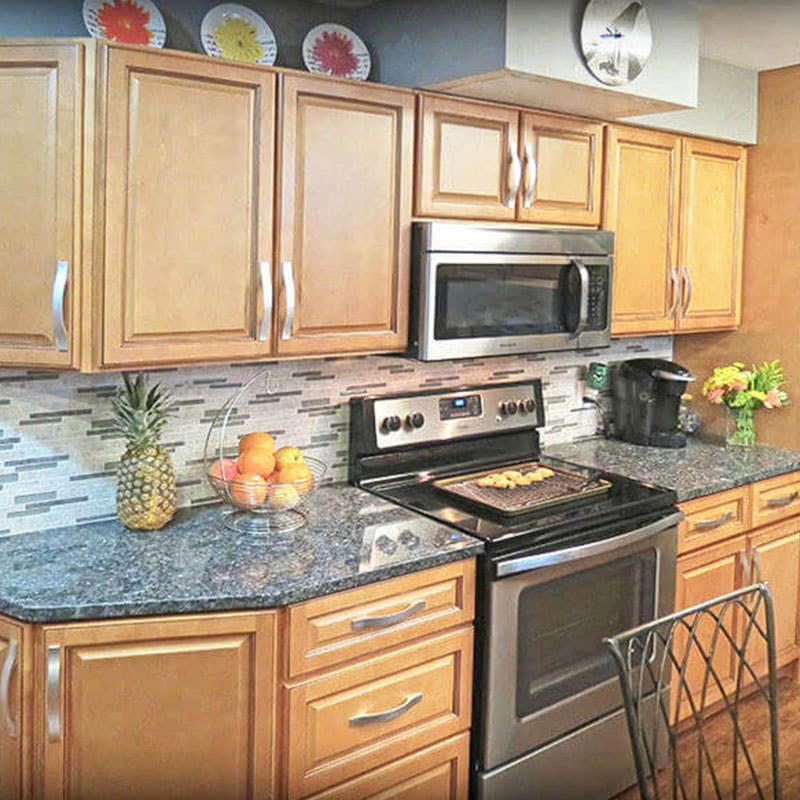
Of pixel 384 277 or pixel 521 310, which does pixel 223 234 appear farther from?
pixel 521 310

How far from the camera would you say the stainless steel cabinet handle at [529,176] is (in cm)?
261

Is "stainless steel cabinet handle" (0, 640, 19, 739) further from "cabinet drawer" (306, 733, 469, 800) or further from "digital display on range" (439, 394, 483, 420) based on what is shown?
"digital display on range" (439, 394, 483, 420)

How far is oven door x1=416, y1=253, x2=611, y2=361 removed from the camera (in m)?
2.46

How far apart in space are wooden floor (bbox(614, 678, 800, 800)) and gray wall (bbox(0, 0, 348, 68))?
226 cm

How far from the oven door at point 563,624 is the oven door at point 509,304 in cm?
59

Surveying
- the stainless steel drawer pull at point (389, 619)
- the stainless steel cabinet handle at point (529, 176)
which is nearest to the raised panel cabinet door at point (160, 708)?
the stainless steel drawer pull at point (389, 619)

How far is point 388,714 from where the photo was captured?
2.12 m

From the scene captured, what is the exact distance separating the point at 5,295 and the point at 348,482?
3.68 feet

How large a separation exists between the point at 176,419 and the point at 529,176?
45.9 inches

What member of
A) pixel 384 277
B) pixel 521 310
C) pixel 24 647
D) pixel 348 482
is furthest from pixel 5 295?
pixel 521 310

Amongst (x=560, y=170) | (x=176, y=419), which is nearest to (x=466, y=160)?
(x=560, y=170)

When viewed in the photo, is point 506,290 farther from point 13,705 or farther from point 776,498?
point 13,705

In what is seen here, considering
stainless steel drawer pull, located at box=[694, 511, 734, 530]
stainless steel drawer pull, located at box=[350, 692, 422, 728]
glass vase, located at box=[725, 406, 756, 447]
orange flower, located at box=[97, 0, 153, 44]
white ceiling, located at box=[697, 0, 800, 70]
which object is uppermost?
white ceiling, located at box=[697, 0, 800, 70]

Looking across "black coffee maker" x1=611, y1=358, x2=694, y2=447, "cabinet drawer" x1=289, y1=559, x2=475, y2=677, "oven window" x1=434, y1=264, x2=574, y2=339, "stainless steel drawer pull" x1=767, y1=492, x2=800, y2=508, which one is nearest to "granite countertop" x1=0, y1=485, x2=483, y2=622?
"cabinet drawer" x1=289, y1=559, x2=475, y2=677
